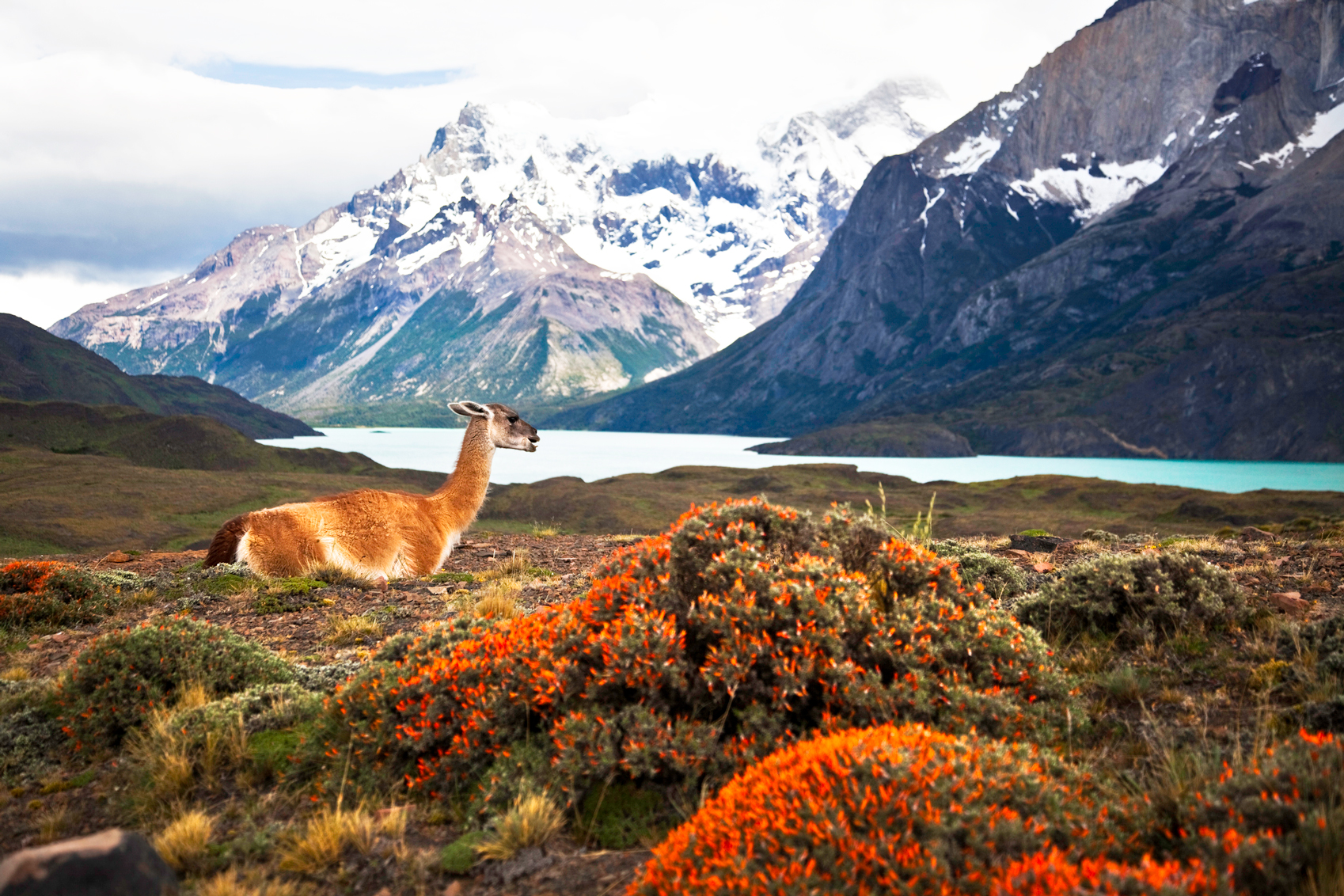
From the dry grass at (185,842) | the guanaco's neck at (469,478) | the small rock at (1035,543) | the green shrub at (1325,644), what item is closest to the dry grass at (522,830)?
the dry grass at (185,842)

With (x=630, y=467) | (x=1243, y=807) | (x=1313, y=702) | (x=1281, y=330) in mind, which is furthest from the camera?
(x=1281, y=330)

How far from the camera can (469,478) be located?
551 inches

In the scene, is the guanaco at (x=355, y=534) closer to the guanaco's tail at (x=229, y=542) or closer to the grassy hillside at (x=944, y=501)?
the guanaco's tail at (x=229, y=542)

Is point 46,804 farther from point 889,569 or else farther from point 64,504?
point 64,504

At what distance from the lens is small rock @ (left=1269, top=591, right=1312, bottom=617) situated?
8.09m

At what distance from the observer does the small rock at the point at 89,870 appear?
11.6 ft

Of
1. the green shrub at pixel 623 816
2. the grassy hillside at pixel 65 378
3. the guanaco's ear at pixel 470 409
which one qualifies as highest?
the grassy hillside at pixel 65 378

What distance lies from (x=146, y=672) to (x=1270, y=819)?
8.28 metres

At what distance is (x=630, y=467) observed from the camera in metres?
136

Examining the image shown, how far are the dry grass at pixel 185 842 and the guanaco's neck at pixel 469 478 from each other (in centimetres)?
900

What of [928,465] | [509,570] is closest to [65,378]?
[928,465]

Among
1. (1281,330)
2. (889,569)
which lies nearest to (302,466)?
(889,569)

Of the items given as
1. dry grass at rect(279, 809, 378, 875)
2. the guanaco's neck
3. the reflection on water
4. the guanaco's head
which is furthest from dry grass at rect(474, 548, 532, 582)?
the reflection on water

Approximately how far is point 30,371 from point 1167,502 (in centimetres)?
17694
